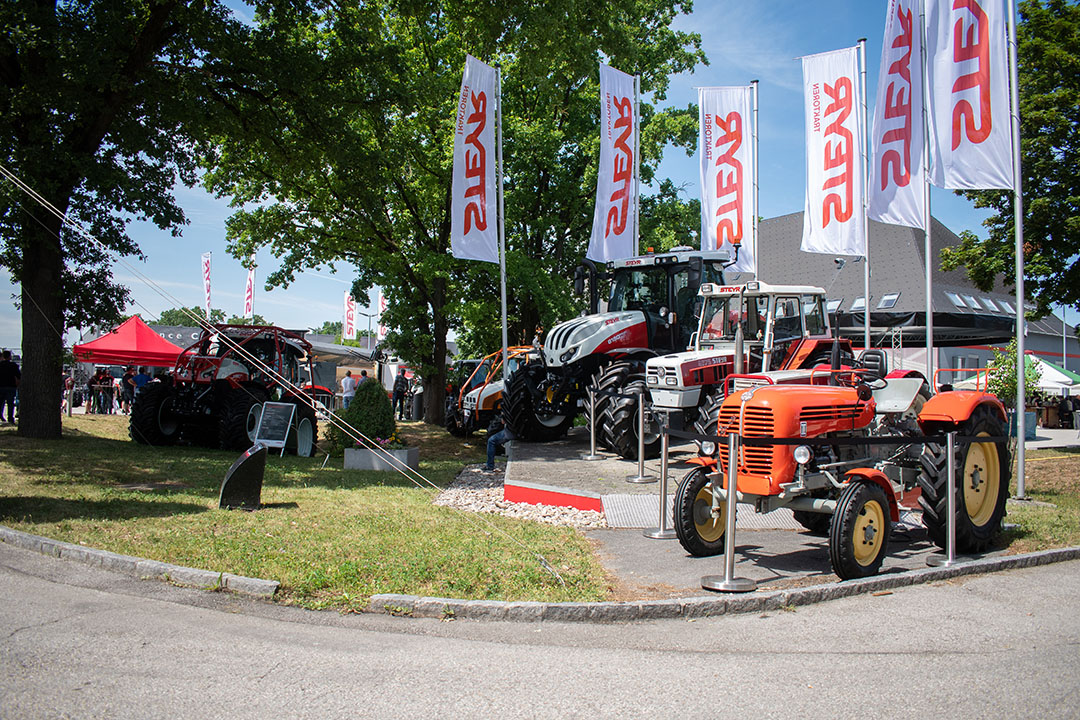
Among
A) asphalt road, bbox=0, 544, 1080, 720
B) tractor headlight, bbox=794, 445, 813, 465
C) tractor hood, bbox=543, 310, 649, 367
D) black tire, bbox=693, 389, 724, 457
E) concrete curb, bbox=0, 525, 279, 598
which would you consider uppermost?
tractor hood, bbox=543, 310, 649, 367

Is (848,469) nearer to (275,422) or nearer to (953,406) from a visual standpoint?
(953,406)

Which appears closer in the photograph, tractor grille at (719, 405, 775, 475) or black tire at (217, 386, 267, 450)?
tractor grille at (719, 405, 775, 475)

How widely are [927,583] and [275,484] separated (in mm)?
8422

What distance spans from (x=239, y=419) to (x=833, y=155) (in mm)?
13298

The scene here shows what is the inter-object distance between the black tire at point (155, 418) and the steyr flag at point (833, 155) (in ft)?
45.0

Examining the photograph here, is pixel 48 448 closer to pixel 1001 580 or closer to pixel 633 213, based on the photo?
pixel 633 213

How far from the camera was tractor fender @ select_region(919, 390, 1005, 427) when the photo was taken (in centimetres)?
745

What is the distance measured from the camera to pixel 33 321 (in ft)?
49.7

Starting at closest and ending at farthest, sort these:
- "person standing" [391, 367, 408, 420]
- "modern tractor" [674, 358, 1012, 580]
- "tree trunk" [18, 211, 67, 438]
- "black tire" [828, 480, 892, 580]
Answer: "black tire" [828, 480, 892, 580], "modern tractor" [674, 358, 1012, 580], "tree trunk" [18, 211, 67, 438], "person standing" [391, 367, 408, 420]

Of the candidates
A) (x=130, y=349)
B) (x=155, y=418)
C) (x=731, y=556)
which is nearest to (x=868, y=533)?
(x=731, y=556)

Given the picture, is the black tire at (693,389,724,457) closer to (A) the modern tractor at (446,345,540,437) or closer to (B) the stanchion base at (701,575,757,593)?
(B) the stanchion base at (701,575,757,593)

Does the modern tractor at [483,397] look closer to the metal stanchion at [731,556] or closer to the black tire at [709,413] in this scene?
the black tire at [709,413]

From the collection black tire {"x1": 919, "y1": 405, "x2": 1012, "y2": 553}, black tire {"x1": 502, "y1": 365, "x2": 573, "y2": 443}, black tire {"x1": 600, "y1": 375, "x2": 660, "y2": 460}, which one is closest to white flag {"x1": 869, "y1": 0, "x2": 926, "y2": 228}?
black tire {"x1": 600, "y1": 375, "x2": 660, "y2": 460}

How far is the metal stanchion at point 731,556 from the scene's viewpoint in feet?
18.9
